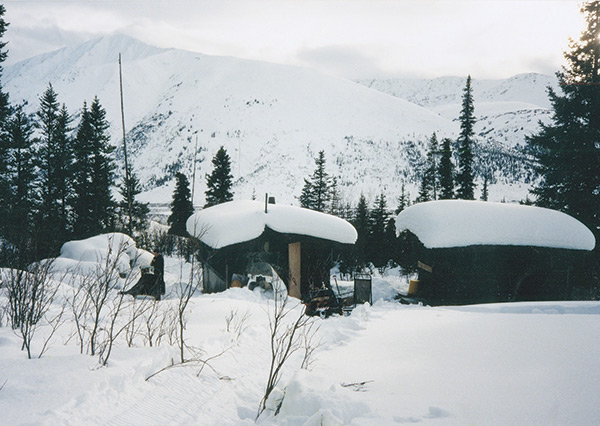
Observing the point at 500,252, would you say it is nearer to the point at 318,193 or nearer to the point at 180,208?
the point at 318,193

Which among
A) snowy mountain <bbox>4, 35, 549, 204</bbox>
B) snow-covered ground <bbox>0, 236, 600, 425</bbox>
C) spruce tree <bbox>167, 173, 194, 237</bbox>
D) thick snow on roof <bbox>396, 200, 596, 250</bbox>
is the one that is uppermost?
snowy mountain <bbox>4, 35, 549, 204</bbox>

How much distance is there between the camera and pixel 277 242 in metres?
16.7

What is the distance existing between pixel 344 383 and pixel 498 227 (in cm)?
1363

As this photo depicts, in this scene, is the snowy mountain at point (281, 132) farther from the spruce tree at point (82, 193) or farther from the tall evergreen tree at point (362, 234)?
the spruce tree at point (82, 193)

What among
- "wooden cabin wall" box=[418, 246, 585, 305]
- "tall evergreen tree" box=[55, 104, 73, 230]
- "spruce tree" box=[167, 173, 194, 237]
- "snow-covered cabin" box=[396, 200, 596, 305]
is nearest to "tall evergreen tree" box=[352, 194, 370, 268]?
"wooden cabin wall" box=[418, 246, 585, 305]

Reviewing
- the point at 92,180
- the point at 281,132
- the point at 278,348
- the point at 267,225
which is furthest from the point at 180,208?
the point at 281,132

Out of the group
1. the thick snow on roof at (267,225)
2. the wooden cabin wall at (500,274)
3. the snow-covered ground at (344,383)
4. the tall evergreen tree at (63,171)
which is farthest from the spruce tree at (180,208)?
the snow-covered ground at (344,383)

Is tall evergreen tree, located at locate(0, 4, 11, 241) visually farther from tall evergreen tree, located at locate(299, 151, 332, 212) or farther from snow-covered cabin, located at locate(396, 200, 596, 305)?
tall evergreen tree, located at locate(299, 151, 332, 212)

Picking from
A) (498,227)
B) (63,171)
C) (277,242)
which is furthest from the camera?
(63,171)

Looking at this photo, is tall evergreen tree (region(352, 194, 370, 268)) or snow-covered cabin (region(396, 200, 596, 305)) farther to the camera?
tall evergreen tree (region(352, 194, 370, 268))

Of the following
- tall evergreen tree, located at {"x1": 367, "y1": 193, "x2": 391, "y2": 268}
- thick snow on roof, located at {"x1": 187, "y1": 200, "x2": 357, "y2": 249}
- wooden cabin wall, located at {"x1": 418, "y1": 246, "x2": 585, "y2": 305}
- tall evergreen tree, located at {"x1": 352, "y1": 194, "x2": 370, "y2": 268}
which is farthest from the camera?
tall evergreen tree, located at {"x1": 367, "y1": 193, "x2": 391, "y2": 268}

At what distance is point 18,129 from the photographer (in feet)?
82.6

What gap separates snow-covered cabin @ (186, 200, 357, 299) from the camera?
52.6 feet

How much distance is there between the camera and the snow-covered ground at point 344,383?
294 cm
